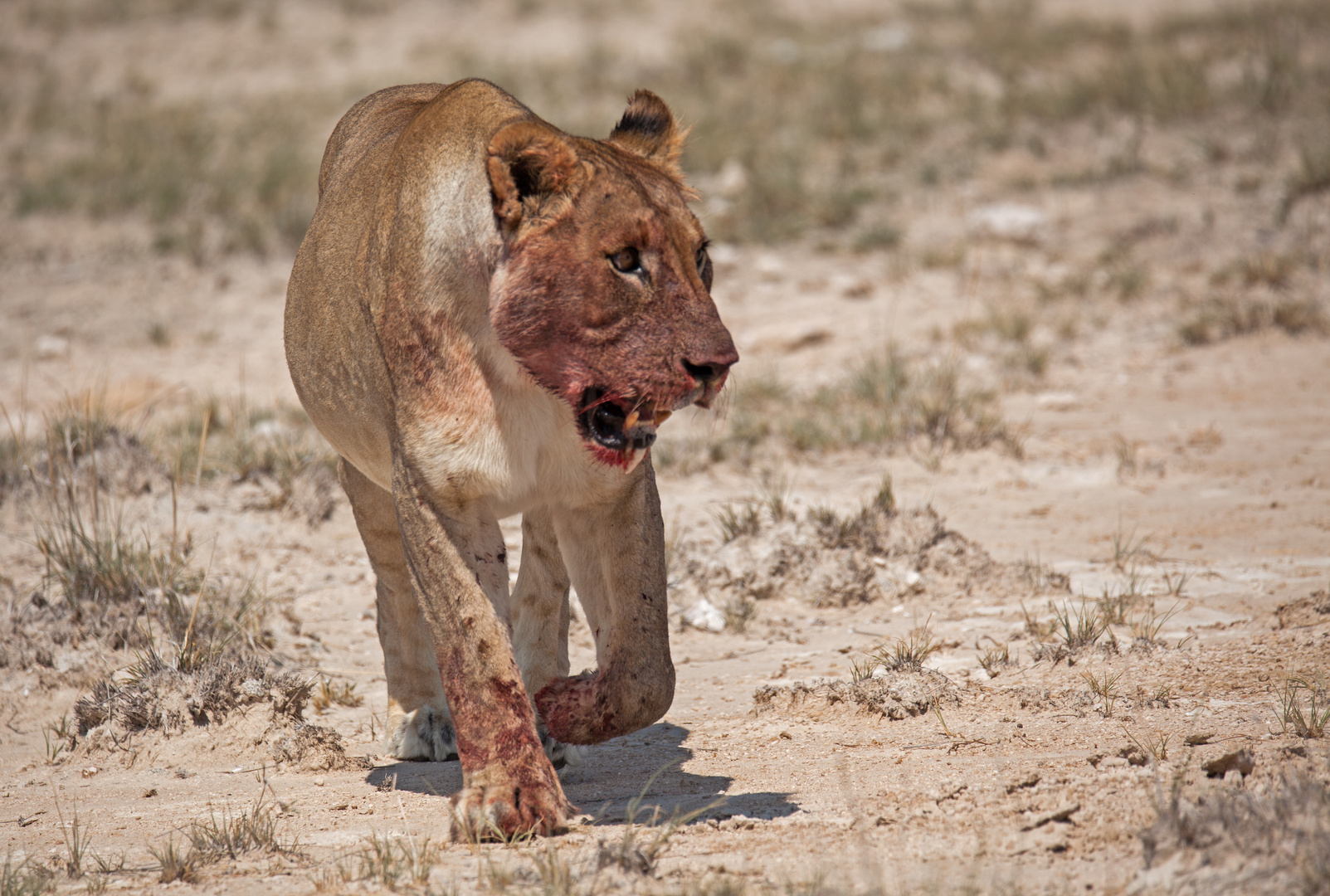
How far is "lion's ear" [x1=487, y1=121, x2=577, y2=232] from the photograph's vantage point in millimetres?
3016

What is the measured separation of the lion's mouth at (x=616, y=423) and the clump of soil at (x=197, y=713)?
5.96ft

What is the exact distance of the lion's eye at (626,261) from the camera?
3.00 metres

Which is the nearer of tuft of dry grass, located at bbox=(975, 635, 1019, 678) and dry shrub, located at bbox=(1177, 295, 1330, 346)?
tuft of dry grass, located at bbox=(975, 635, 1019, 678)

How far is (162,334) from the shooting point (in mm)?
9500

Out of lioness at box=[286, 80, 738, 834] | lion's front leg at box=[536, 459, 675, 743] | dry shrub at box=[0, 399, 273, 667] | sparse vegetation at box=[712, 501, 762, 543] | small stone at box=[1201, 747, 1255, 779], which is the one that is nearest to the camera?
lioness at box=[286, 80, 738, 834]

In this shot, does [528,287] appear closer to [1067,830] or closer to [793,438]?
[1067,830]

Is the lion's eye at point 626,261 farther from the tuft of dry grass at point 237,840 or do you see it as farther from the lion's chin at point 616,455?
the tuft of dry grass at point 237,840

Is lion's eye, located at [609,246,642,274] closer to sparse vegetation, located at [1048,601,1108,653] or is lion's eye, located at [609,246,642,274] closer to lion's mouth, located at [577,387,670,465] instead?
lion's mouth, located at [577,387,670,465]

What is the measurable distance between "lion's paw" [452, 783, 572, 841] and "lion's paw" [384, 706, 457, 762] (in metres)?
1.09

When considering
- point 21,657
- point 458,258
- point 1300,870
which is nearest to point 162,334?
point 21,657

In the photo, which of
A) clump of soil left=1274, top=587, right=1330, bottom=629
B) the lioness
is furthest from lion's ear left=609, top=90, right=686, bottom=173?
clump of soil left=1274, top=587, right=1330, bottom=629

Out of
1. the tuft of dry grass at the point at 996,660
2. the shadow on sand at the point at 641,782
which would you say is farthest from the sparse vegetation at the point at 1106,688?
the shadow on sand at the point at 641,782

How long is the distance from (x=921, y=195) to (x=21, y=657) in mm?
8389

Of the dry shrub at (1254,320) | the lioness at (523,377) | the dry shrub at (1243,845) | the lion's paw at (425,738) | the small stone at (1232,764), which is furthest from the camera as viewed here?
the dry shrub at (1254,320)
